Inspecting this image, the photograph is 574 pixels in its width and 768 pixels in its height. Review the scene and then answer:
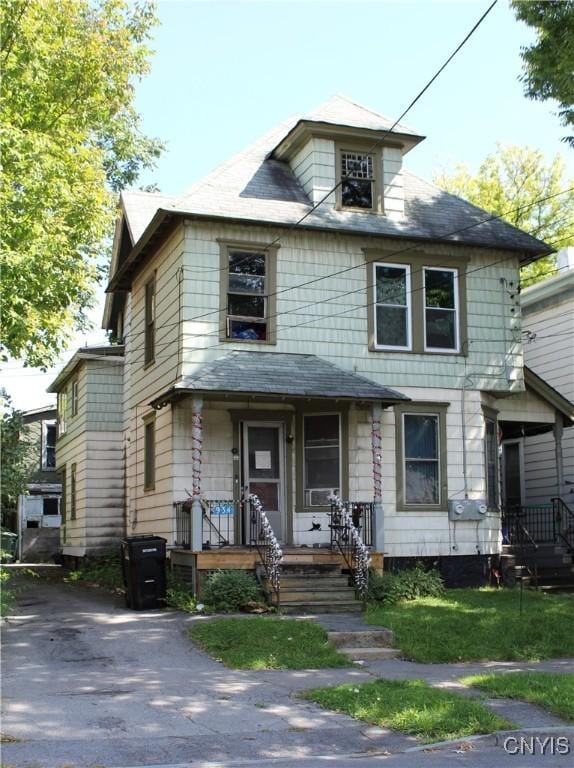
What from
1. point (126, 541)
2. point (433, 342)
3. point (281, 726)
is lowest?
point (281, 726)

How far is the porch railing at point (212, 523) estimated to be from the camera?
641 inches

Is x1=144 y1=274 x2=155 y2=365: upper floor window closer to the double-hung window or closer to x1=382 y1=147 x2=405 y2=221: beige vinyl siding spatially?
x1=382 y1=147 x2=405 y2=221: beige vinyl siding

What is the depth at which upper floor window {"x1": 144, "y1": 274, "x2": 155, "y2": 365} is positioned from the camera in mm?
19625

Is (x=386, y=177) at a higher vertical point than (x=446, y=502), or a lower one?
higher

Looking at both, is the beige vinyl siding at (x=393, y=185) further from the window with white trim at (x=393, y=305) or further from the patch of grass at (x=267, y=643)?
the patch of grass at (x=267, y=643)

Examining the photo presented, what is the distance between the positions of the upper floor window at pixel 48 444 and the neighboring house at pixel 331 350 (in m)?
19.0

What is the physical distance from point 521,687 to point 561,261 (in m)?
17.3

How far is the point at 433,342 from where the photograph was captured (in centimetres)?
1861

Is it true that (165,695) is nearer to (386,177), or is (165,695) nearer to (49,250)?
(49,250)

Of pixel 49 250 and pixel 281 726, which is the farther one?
pixel 49 250

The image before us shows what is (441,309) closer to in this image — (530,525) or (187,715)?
(530,525)

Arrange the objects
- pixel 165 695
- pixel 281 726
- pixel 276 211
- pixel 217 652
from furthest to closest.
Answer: pixel 276 211
pixel 217 652
pixel 165 695
pixel 281 726

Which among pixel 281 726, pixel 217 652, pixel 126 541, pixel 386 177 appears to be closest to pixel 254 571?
pixel 126 541

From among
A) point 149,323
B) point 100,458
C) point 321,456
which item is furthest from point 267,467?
point 100,458
